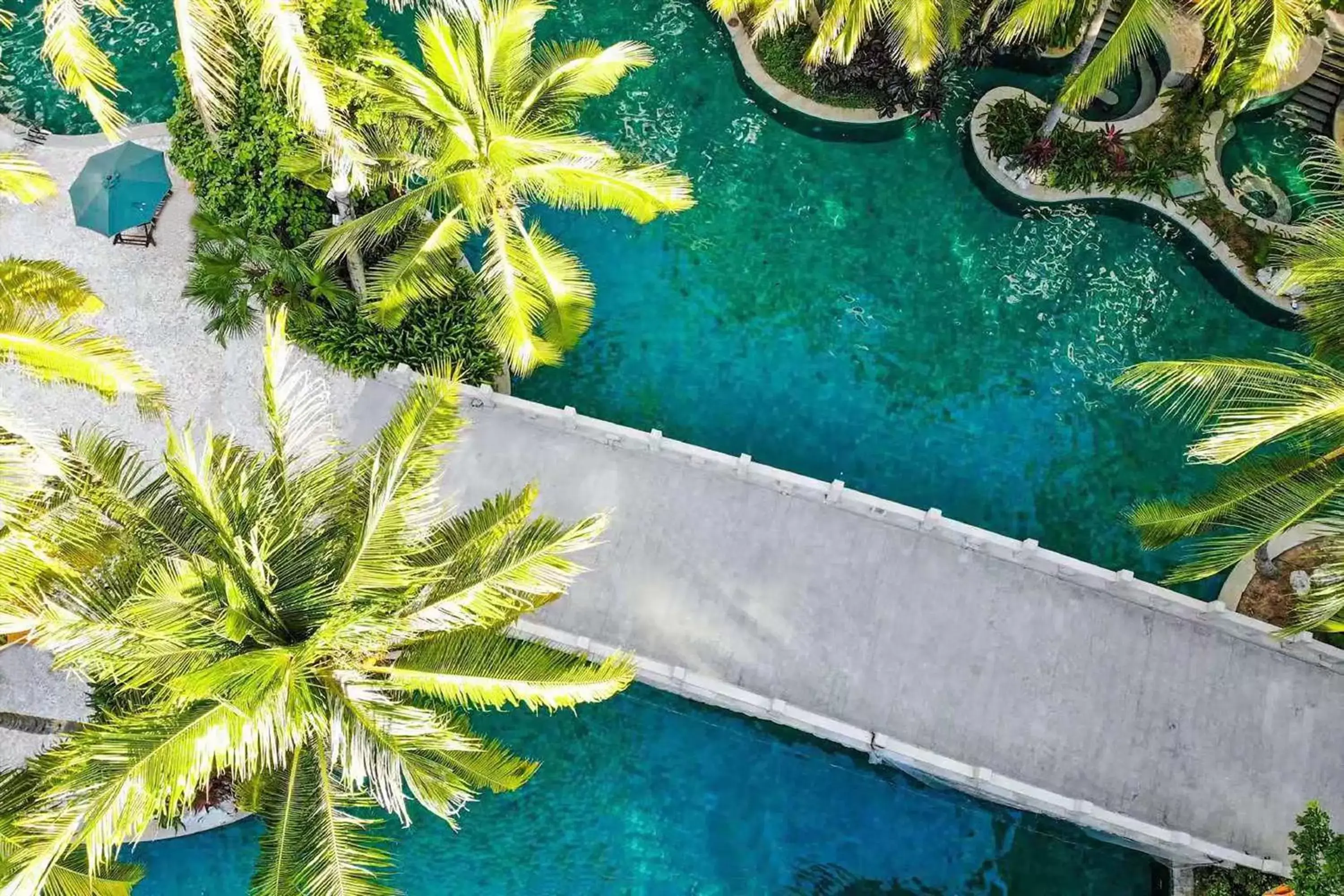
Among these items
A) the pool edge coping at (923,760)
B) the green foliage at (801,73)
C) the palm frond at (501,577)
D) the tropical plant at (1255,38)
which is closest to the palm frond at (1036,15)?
the tropical plant at (1255,38)

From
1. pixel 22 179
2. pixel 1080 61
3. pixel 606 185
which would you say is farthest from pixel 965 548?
pixel 22 179

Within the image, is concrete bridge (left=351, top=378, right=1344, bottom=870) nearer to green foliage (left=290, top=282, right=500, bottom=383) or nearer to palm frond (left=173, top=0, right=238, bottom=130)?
green foliage (left=290, top=282, right=500, bottom=383)

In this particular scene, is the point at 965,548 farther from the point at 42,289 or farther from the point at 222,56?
the point at 222,56

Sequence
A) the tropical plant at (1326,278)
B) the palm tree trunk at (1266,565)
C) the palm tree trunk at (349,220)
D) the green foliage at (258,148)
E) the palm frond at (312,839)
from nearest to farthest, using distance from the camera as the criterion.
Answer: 1. the palm frond at (312,839)
2. the tropical plant at (1326,278)
3. the green foliage at (258,148)
4. the palm tree trunk at (349,220)
5. the palm tree trunk at (1266,565)

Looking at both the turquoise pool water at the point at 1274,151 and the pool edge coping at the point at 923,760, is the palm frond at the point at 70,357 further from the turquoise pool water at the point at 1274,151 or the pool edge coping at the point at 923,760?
the turquoise pool water at the point at 1274,151

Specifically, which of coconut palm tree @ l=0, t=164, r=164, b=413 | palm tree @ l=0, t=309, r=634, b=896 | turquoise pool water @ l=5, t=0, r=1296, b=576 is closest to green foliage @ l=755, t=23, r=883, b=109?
turquoise pool water @ l=5, t=0, r=1296, b=576
